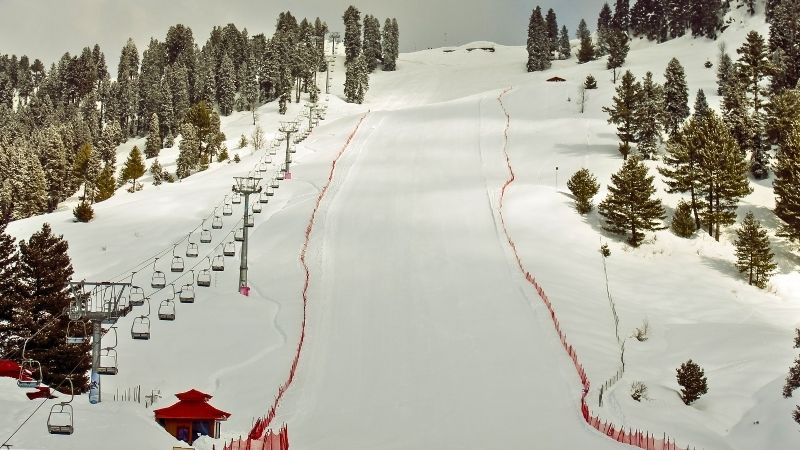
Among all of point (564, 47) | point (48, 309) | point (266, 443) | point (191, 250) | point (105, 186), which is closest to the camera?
point (266, 443)

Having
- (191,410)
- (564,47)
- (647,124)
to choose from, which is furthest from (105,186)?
(564,47)

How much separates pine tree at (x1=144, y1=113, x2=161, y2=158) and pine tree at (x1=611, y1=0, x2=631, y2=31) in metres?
119

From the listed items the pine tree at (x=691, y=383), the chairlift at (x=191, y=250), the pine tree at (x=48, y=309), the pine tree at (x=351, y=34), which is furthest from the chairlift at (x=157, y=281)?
the pine tree at (x=351, y=34)

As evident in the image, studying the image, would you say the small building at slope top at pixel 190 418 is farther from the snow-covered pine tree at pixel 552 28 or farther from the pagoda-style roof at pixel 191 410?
the snow-covered pine tree at pixel 552 28

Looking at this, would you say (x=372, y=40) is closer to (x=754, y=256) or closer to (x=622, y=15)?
(x=622, y=15)

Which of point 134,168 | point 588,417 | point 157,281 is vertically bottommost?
point 588,417

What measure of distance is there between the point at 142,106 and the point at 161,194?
89.1 metres

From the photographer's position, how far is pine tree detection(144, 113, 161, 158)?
413ft

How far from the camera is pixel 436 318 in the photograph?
36.7 m

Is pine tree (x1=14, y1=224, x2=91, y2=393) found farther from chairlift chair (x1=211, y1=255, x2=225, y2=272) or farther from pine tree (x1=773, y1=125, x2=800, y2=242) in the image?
pine tree (x1=773, y1=125, x2=800, y2=242)

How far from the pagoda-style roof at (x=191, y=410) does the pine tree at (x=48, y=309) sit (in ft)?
29.6

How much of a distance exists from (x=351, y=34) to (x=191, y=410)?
17435 cm

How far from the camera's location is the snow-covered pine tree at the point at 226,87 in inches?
5635

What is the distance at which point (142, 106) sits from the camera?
146000 millimetres
